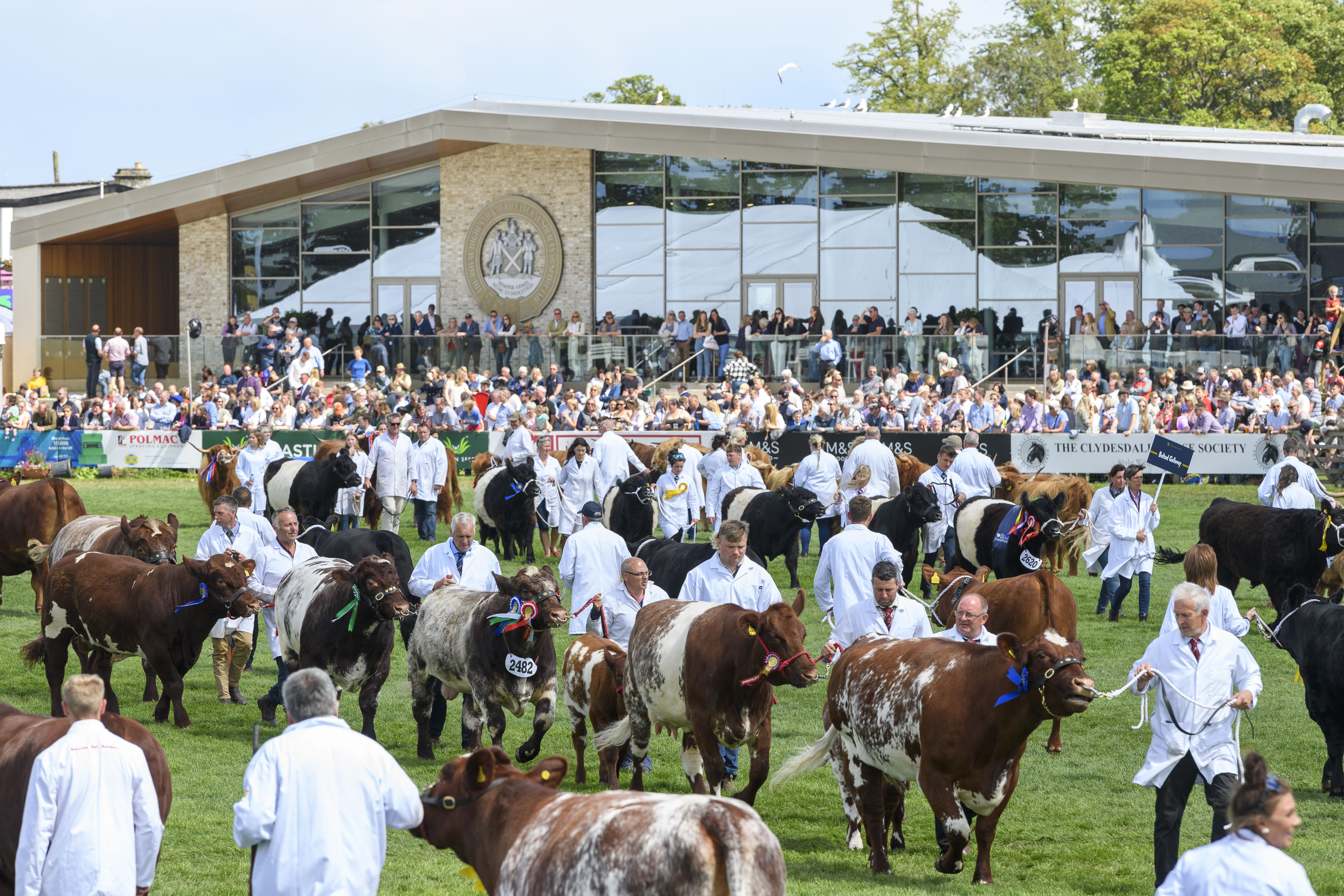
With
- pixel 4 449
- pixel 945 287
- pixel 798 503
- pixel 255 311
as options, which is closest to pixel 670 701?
pixel 798 503

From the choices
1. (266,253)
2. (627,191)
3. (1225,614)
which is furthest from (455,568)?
(266,253)

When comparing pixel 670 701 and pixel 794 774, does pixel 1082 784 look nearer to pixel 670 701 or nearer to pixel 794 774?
pixel 794 774

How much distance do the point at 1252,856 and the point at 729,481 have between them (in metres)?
15.2

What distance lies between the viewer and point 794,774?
9266 mm

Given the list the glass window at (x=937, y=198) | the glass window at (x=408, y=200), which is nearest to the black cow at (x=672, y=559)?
the glass window at (x=937, y=198)

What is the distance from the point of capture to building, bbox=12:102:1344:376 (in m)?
35.5

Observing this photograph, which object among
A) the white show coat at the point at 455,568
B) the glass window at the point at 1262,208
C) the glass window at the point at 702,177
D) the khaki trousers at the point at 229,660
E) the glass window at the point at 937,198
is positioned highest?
the glass window at the point at 702,177

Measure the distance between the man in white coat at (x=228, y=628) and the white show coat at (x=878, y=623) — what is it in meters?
5.81

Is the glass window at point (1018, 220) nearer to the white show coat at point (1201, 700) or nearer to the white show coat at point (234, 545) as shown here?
the white show coat at point (234, 545)

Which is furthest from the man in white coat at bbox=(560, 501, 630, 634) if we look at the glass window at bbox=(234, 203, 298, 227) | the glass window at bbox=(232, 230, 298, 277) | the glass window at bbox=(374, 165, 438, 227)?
the glass window at bbox=(234, 203, 298, 227)

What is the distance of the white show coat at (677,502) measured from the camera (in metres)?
18.0

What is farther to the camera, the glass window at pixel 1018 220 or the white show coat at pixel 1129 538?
the glass window at pixel 1018 220

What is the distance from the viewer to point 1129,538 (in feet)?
53.9

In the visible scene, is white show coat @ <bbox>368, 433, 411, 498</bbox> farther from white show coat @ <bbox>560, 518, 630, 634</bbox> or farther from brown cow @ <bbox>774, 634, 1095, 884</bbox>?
brown cow @ <bbox>774, 634, 1095, 884</bbox>
